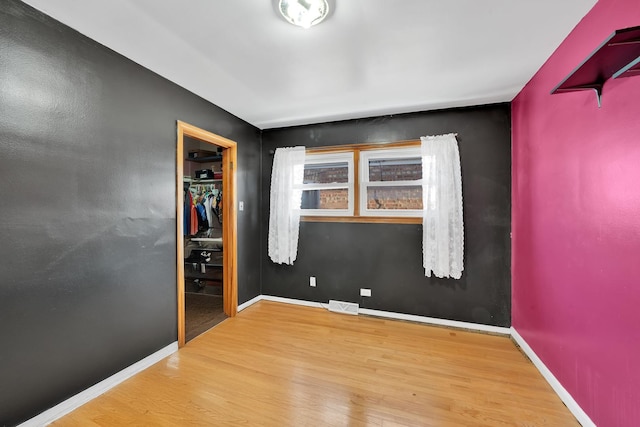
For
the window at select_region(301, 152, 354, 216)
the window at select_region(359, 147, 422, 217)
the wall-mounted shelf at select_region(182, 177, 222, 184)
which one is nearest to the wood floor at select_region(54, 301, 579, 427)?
the window at select_region(359, 147, 422, 217)

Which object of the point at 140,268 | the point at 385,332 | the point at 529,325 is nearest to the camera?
the point at 140,268

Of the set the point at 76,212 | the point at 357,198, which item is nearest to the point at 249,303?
the point at 357,198

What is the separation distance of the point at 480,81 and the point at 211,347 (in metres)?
3.44

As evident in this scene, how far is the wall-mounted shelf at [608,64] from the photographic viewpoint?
0.94m

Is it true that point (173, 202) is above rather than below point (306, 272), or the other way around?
above

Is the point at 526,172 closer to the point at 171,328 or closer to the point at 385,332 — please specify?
the point at 385,332

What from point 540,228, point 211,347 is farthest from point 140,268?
point 540,228

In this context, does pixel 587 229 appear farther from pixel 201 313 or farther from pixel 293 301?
pixel 201 313

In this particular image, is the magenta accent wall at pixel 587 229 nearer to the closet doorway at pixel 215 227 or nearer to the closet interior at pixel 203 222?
the closet doorway at pixel 215 227

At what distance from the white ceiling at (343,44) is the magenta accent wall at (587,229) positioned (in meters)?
0.28

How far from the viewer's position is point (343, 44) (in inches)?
67.8

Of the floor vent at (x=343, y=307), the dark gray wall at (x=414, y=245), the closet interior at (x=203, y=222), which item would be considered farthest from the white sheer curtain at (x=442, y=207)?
the closet interior at (x=203, y=222)

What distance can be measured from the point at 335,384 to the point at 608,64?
239cm

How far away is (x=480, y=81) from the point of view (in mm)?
2230
